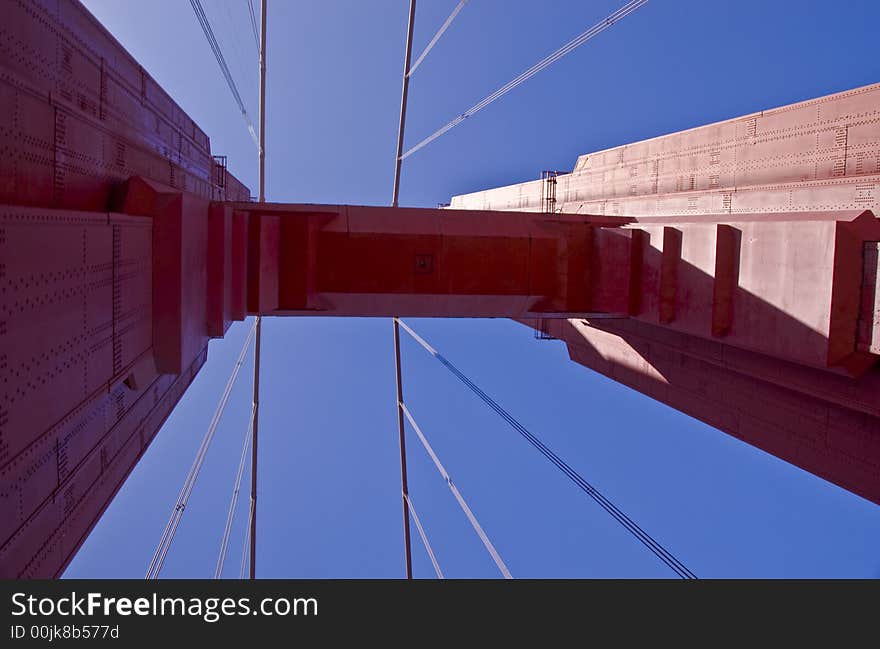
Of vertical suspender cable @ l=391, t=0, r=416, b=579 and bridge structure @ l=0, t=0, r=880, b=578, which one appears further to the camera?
vertical suspender cable @ l=391, t=0, r=416, b=579

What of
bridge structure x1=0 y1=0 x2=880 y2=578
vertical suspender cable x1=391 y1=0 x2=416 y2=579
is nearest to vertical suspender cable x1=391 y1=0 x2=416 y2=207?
vertical suspender cable x1=391 y1=0 x2=416 y2=579

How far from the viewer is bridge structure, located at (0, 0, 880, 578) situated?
6.66 meters

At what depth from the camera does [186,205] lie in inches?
356

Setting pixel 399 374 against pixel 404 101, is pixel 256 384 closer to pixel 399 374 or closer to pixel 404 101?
pixel 399 374

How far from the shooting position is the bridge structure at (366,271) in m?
6.66

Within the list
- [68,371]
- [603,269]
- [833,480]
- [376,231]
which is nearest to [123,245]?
[68,371]

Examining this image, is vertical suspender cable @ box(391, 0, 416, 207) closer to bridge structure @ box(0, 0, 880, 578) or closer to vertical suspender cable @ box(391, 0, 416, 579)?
vertical suspender cable @ box(391, 0, 416, 579)

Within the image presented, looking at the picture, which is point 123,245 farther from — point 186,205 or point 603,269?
point 603,269

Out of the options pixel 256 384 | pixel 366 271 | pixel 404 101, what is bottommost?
pixel 256 384

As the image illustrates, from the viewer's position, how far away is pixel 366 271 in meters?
12.6

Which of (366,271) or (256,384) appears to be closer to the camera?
(366,271)

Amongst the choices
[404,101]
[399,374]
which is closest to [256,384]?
[399,374]

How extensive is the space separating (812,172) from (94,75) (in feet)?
49.9

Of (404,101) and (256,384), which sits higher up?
(404,101)
